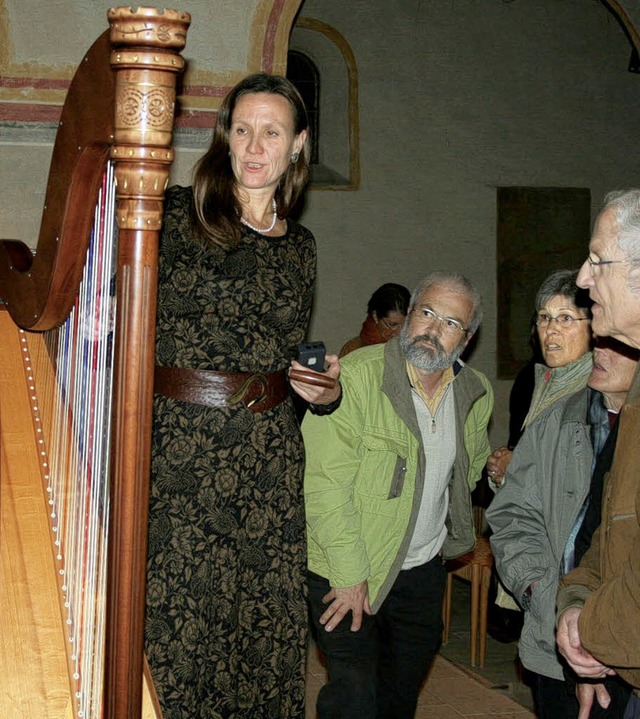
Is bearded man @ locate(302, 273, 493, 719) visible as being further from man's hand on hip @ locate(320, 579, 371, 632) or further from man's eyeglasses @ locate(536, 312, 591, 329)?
man's eyeglasses @ locate(536, 312, 591, 329)

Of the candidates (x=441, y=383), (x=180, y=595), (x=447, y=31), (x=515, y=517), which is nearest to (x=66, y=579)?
(x=180, y=595)

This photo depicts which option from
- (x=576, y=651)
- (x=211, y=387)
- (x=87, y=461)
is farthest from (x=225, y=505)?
(x=576, y=651)

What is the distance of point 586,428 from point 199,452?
2.99ft

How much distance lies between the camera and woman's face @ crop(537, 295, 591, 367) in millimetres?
3236

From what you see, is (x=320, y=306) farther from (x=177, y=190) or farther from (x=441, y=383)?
(x=177, y=190)

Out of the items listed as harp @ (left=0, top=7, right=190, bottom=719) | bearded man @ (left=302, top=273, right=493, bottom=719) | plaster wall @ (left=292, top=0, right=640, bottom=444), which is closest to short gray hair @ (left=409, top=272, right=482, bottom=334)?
bearded man @ (left=302, top=273, right=493, bottom=719)

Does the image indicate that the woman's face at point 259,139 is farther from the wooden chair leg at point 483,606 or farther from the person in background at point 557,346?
the wooden chair leg at point 483,606

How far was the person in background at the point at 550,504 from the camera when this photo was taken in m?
2.58

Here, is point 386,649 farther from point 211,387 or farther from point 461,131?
point 461,131

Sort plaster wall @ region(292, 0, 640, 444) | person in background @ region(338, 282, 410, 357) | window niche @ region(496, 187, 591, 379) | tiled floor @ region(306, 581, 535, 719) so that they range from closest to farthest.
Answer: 1. tiled floor @ region(306, 581, 535, 719)
2. person in background @ region(338, 282, 410, 357)
3. plaster wall @ region(292, 0, 640, 444)
4. window niche @ region(496, 187, 591, 379)

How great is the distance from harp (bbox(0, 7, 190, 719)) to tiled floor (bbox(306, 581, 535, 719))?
8.41 feet

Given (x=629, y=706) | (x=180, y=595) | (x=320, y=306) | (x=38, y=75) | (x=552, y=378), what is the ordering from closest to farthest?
(x=629, y=706) < (x=180, y=595) < (x=552, y=378) < (x=38, y=75) < (x=320, y=306)

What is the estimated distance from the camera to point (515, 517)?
2729mm

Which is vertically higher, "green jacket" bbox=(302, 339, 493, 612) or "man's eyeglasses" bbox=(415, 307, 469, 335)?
"man's eyeglasses" bbox=(415, 307, 469, 335)
